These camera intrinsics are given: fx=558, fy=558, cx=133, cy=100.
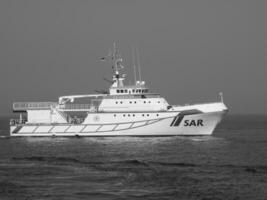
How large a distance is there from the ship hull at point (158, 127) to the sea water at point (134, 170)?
2717 millimetres

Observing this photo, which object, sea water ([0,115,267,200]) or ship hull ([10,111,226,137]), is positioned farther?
ship hull ([10,111,226,137])

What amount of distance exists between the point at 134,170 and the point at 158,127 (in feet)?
70.3

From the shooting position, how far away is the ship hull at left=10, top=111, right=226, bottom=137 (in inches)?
2066

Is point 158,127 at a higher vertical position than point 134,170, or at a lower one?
higher

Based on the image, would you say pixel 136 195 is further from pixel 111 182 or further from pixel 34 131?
pixel 34 131

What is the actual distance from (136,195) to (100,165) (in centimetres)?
999

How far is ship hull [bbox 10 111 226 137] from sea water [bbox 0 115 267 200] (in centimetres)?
272

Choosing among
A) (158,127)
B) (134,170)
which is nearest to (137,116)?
(158,127)

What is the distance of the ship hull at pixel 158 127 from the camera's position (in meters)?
52.5

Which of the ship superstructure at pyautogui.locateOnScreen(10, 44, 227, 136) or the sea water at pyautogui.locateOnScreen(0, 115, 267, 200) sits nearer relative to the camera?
the sea water at pyautogui.locateOnScreen(0, 115, 267, 200)

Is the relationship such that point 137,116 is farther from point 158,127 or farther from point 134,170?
point 134,170

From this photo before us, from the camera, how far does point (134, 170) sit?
31.5 metres

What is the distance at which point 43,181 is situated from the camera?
90.9 feet

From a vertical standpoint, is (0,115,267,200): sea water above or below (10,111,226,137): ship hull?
below
